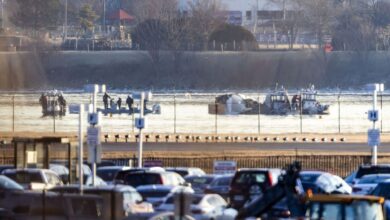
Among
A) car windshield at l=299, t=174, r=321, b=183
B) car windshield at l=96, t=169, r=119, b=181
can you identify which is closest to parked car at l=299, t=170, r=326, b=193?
car windshield at l=299, t=174, r=321, b=183

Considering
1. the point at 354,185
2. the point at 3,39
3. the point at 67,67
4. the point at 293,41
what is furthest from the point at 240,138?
the point at 293,41

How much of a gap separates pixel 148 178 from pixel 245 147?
22612 mm

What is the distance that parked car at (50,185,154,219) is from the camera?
1975 centimetres

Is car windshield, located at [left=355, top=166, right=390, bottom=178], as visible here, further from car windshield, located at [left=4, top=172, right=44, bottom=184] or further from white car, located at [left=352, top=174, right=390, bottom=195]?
car windshield, located at [left=4, top=172, right=44, bottom=184]

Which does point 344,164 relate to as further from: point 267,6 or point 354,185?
point 267,6

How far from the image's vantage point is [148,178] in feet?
99.5

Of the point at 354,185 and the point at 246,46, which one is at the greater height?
the point at 246,46

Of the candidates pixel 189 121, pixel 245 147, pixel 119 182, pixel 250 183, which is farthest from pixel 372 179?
pixel 189 121

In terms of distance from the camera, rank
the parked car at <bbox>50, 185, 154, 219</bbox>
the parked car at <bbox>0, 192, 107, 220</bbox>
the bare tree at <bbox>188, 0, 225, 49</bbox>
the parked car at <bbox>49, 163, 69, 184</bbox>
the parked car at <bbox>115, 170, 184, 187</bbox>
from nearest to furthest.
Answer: the parked car at <bbox>50, 185, 154, 219</bbox> → the parked car at <bbox>0, 192, 107, 220</bbox> → the parked car at <bbox>115, 170, 184, 187</bbox> → the parked car at <bbox>49, 163, 69, 184</bbox> → the bare tree at <bbox>188, 0, 225, 49</bbox>

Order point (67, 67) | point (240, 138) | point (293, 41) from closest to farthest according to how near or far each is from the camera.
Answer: point (240, 138), point (67, 67), point (293, 41)

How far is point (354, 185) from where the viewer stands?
3166 cm

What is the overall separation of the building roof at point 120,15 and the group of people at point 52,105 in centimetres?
4532

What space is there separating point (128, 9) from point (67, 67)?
19.6 metres

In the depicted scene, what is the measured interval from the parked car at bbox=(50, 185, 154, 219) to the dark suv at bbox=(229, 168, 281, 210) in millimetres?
4136
